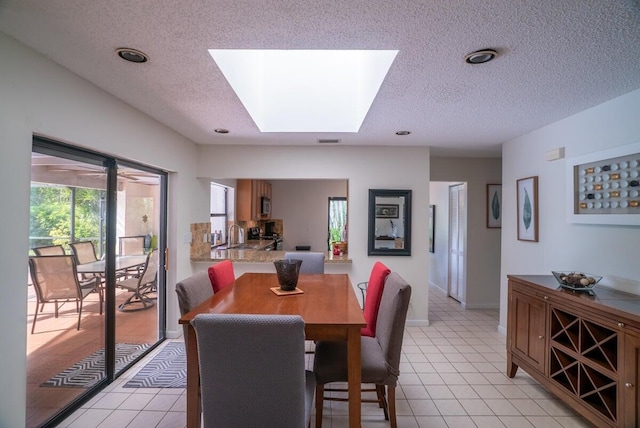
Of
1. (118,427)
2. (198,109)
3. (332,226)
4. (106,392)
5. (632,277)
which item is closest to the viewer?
(118,427)

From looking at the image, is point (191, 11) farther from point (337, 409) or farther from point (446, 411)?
point (446, 411)

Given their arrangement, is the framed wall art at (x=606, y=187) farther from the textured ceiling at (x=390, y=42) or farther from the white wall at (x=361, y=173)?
the white wall at (x=361, y=173)

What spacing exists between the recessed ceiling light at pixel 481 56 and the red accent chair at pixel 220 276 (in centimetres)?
226

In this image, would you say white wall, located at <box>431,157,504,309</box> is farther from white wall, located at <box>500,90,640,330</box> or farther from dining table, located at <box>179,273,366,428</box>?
dining table, located at <box>179,273,366,428</box>

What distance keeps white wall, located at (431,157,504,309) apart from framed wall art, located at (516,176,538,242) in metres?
1.29

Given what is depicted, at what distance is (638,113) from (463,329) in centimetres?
280

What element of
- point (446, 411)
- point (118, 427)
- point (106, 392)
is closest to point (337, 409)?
point (446, 411)

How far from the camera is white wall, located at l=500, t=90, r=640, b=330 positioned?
222 centimetres

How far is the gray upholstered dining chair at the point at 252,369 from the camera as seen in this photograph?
131cm

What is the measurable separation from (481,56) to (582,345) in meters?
1.96

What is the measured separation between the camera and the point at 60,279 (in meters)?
2.17

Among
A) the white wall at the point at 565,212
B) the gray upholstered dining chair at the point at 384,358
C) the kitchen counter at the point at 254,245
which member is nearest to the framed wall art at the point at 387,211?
the white wall at the point at 565,212

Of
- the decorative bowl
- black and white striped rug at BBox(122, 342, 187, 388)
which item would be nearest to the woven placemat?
black and white striped rug at BBox(122, 342, 187, 388)

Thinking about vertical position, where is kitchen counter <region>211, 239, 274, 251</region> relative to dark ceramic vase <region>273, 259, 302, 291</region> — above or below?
below
